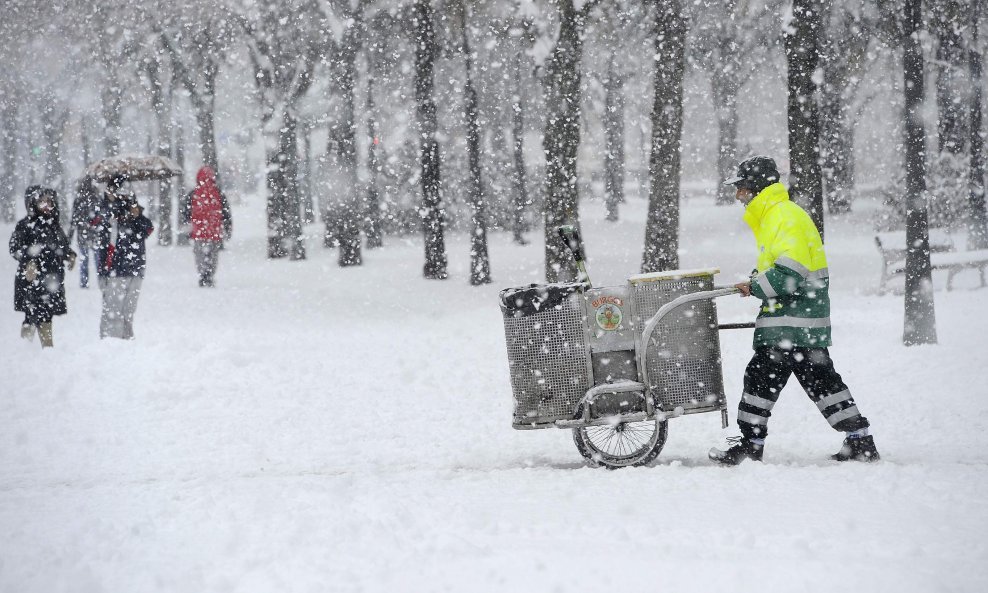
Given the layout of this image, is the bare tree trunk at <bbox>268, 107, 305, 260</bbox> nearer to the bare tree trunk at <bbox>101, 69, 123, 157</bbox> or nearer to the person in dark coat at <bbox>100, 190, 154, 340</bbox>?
the bare tree trunk at <bbox>101, 69, 123, 157</bbox>

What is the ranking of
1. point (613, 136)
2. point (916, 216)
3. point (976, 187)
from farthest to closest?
point (613, 136) → point (976, 187) → point (916, 216)

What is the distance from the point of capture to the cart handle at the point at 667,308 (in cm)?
613

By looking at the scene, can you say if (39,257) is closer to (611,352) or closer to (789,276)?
(611,352)

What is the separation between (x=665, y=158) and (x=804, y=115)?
3.65m

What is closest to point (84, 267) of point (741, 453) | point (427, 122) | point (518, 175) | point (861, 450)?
point (427, 122)

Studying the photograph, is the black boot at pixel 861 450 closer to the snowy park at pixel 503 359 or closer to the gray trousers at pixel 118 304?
the snowy park at pixel 503 359

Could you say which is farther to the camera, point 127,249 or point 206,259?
point 206,259

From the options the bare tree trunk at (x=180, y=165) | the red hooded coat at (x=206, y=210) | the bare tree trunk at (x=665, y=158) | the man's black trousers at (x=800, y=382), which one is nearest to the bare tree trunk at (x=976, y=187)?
the bare tree trunk at (x=665, y=158)

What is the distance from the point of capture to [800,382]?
6305 mm

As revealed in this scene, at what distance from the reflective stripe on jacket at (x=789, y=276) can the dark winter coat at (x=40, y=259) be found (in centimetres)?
902

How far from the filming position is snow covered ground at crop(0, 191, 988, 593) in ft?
14.5

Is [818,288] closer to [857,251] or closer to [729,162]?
[857,251]

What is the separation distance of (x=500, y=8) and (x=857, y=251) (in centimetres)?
1106

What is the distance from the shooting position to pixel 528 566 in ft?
14.4
